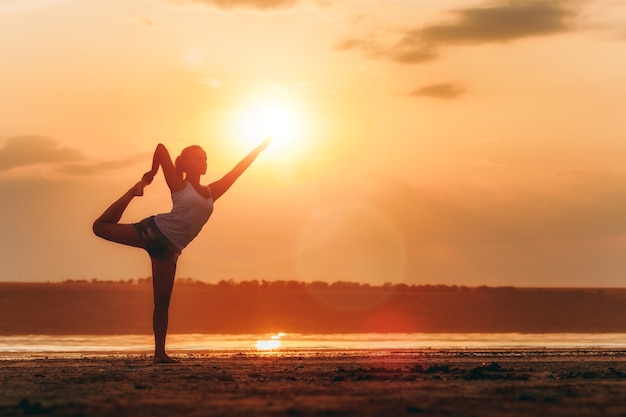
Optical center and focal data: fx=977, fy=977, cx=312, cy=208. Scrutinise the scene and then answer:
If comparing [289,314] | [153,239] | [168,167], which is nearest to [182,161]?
[168,167]

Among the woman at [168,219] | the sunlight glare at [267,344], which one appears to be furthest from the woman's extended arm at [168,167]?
the sunlight glare at [267,344]

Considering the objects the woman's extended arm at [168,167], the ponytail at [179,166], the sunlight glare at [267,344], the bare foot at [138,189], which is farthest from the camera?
the sunlight glare at [267,344]

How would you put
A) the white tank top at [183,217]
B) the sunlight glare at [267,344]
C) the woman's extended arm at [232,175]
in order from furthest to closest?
the sunlight glare at [267,344]
the woman's extended arm at [232,175]
the white tank top at [183,217]

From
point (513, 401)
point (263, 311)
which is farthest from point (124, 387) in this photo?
point (263, 311)

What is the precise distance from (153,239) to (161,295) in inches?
33.4

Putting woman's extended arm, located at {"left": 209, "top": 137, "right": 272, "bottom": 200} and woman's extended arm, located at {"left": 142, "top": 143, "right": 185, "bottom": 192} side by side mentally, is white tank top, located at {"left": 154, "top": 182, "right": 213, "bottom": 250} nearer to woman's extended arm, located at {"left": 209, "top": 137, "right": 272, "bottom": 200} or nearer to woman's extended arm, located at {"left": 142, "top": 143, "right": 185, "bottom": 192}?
woman's extended arm, located at {"left": 142, "top": 143, "right": 185, "bottom": 192}

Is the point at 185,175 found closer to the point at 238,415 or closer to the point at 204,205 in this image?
the point at 204,205

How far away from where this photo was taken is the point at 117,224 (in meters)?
12.9

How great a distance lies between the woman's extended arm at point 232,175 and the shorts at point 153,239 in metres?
0.93

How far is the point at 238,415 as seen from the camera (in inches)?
276

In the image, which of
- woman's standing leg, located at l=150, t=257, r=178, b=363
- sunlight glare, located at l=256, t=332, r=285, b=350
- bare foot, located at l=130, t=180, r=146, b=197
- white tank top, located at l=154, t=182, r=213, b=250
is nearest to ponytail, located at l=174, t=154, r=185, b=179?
white tank top, located at l=154, t=182, r=213, b=250

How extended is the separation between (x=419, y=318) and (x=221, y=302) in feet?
31.9

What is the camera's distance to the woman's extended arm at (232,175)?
13.4 meters

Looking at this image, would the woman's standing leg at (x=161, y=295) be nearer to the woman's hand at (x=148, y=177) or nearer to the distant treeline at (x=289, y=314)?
the woman's hand at (x=148, y=177)
